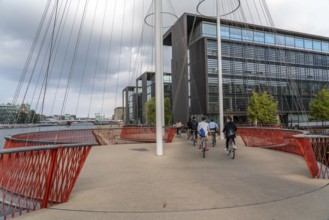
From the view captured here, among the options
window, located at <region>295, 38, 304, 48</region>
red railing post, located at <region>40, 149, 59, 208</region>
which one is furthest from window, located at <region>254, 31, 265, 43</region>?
red railing post, located at <region>40, 149, 59, 208</region>

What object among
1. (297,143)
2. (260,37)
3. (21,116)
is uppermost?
(260,37)

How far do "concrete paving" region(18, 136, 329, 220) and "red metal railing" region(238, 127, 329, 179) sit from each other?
42cm

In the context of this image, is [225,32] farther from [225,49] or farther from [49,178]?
[49,178]

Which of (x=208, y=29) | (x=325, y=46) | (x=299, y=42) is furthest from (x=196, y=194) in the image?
(x=325, y=46)

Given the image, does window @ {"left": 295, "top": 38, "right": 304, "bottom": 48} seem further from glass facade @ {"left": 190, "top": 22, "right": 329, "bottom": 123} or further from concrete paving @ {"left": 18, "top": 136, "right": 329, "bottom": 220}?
concrete paving @ {"left": 18, "top": 136, "right": 329, "bottom": 220}

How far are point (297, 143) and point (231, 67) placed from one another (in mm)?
39551

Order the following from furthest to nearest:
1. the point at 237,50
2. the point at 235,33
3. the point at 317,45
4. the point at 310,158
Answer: the point at 317,45 → the point at 237,50 → the point at 235,33 → the point at 310,158

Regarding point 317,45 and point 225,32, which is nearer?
point 225,32

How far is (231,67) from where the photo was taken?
149 feet

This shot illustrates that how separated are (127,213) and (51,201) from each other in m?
1.54

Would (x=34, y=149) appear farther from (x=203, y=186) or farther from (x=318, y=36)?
(x=318, y=36)

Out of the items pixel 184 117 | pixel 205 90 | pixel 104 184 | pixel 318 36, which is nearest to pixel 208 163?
pixel 104 184

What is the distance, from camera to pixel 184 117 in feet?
157

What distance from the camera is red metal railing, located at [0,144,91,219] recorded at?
4.15 m
